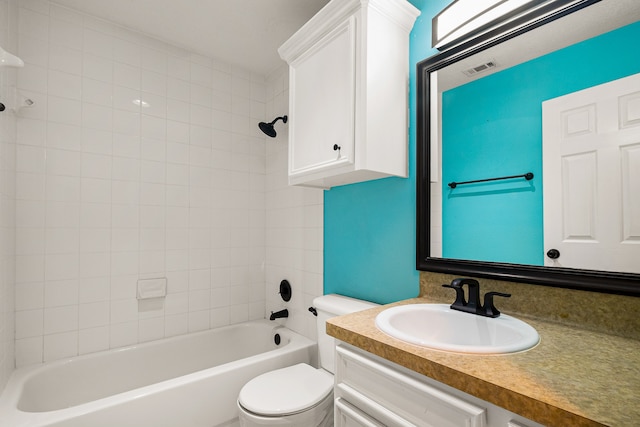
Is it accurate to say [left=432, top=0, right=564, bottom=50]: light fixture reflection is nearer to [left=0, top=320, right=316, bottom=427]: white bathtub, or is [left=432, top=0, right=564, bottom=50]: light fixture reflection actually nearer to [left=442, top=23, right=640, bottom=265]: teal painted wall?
[left=442, top=23, right=640, bottom=265]: teal painted wall

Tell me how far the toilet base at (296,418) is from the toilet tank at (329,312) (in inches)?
10.2

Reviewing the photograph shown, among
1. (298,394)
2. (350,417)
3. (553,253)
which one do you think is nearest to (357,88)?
(553,253)

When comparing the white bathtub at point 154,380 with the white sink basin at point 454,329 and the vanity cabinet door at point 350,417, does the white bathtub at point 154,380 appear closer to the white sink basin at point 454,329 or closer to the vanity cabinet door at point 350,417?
the vanity cabinet door at point 350,417

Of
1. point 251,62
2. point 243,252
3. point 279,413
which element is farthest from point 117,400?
point 251,62

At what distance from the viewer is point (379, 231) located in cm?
158

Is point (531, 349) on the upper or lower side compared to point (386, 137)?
lower

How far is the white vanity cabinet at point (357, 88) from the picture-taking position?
1284 millimetres

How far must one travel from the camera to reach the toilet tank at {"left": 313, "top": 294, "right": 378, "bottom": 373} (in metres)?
1.55

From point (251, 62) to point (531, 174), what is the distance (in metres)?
2.11

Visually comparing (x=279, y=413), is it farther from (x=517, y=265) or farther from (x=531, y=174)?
(x=531, y=174)

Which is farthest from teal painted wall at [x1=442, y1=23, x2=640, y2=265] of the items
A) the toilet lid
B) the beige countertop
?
the toilet lid

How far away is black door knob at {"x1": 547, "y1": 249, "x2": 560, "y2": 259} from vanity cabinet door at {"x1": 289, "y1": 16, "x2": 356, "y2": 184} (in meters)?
0.76

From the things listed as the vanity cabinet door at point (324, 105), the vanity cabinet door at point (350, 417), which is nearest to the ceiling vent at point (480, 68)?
the vanity cabinet door at point (324, 105)

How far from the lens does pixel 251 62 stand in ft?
7.82
